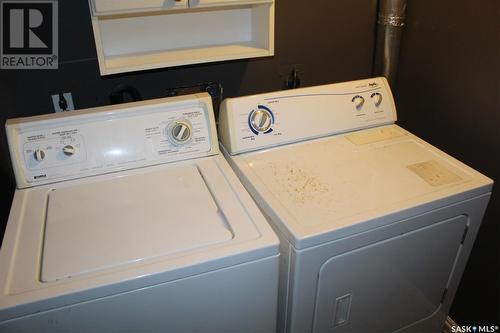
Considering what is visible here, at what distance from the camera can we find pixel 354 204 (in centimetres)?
107

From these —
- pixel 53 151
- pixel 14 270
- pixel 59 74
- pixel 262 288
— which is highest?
pixel 59 74

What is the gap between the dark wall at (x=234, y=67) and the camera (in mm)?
1352

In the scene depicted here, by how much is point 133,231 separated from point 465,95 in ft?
4.21

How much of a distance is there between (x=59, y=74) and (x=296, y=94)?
0.86 meters

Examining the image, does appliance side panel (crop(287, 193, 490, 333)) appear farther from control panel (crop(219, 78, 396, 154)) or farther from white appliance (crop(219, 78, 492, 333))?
control panel (crop(219, 78, 396, 154))

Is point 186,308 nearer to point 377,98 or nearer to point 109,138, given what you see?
point 109,138

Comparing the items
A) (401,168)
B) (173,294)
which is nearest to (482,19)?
(401,168)

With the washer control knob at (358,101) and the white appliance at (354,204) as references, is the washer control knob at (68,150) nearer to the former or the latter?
the white appliance at (354,204)

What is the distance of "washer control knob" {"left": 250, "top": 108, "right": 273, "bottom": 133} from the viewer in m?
1.31

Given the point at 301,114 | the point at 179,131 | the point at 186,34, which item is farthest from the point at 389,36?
the point at 179,131

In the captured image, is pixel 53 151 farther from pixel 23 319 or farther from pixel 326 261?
pixel 326 261

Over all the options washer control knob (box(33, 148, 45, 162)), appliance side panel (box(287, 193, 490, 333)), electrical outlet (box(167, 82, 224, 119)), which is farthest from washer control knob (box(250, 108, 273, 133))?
washer control knob (box(33, 148, 45, 162))

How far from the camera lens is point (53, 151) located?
1.17 m

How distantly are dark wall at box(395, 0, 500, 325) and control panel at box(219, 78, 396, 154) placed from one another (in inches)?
9.4
